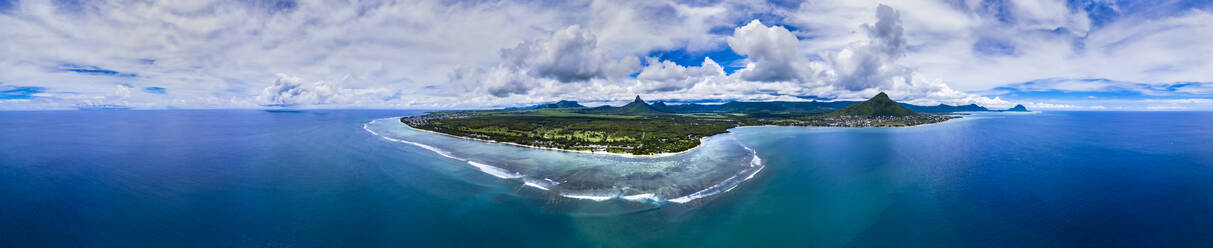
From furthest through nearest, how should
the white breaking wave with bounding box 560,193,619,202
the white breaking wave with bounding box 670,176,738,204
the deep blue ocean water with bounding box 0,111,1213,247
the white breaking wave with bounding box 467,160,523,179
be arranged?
1. the white breaking wave with bounding box 467,160,523,179
2. the white breaking wave with bounding box 560,193,619,202
3. the white breaking wave with bounding box 670,176,738,204
4. the deep blue ocean water with bounding box 0,111,1213,247

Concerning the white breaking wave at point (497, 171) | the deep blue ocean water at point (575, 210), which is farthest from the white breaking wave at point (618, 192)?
the deep blue ocean water at point (575, 210)

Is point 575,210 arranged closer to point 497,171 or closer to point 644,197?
point 644,197

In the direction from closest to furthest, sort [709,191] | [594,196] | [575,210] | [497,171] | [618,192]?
[575,210] < [594,196] < [618,192] < [709,191] < [497,171]

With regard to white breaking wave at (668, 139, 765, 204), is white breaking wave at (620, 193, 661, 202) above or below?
below

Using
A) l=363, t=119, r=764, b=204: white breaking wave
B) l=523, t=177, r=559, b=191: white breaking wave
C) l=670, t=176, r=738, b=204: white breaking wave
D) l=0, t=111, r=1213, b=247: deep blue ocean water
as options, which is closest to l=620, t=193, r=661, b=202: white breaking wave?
l=363, t=119, r=764, b=204: white breaking wave

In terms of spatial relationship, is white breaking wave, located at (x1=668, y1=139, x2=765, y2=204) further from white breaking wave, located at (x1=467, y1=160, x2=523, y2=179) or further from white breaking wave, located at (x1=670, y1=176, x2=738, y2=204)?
white breaking wave, located at (x1=467, y1=160, x2=523, y2=179)

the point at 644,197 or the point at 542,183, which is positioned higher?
the point at 542,183

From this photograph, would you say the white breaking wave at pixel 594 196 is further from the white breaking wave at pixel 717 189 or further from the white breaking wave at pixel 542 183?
the white breaking wave at pixel 717 189

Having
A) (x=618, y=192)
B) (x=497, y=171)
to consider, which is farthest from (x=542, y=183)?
(x=497, y=171)

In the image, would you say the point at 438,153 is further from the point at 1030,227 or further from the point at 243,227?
the point at 1030,227

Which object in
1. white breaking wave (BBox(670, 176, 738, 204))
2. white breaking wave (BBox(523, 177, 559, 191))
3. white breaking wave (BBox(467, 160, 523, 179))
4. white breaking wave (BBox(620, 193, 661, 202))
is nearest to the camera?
white breaking wave (BBox(620, 193, 661, 202))

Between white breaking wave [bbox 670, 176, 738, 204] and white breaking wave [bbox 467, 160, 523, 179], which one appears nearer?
white breaking wave [bbox 670, 176, 738, 204]
